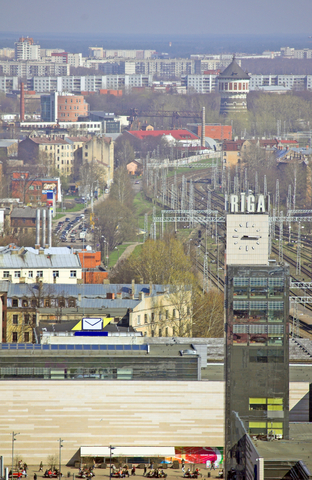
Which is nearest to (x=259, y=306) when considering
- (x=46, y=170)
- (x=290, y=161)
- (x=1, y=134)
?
(x=46, y=170)

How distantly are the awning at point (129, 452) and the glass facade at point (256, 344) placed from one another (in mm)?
3519

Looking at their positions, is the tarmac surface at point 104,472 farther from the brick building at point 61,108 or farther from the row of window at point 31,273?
the brick building at point 61,108

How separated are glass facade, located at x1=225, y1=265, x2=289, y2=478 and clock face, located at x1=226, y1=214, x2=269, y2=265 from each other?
1.77 m

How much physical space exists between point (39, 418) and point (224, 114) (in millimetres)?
127301

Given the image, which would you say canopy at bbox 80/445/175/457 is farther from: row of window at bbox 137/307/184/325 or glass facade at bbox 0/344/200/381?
row of window at bbox 137/307/184/325

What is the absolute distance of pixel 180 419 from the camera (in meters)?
29.4

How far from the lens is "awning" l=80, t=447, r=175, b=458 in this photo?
2928 centimetres

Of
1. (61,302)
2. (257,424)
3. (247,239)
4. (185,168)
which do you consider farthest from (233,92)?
(257,424)

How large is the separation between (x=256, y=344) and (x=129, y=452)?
5.35 m

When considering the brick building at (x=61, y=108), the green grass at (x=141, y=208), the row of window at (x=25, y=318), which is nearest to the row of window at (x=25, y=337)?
the row of window at (x=25, y=318)

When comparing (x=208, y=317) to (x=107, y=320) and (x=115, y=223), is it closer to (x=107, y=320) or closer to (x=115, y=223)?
(x=107, y=320)

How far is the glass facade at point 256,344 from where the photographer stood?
87.2 ft

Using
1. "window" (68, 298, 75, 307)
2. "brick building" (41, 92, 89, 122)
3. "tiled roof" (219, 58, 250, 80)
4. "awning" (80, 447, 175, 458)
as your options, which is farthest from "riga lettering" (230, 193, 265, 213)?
"tiled roof" (219, 58, 250, 80)

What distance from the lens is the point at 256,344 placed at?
26.7 m
